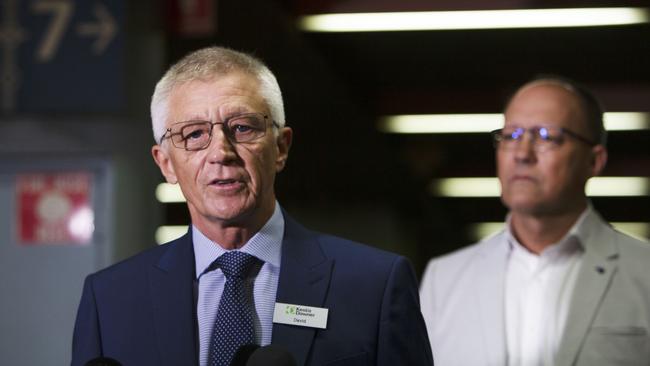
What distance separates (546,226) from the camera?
10.3 ft

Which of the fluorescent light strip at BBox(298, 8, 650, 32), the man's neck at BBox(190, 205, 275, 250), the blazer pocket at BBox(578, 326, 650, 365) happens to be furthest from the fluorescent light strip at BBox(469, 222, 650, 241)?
the man's neck at BBox(190, 205, 275, 250)

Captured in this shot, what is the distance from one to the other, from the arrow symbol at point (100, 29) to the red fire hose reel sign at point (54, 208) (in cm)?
65

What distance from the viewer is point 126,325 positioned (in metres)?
2.06

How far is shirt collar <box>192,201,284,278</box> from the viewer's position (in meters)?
2.09

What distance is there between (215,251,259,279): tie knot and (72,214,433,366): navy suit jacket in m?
0.06

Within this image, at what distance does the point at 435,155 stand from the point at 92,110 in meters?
6.51

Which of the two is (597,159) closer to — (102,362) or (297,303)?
(297,303)

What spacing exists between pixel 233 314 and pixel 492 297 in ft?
4.07

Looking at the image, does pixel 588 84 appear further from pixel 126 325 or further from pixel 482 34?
pixel 126 325

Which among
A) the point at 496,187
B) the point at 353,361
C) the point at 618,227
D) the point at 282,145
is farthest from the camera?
the point at 618,227

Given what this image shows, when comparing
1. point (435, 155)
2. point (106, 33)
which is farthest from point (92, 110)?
point (435, 155)

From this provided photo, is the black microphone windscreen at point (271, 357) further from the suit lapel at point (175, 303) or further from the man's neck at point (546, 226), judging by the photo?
the man's neck at point (546, 226)

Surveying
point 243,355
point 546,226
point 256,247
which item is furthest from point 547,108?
point 243,355

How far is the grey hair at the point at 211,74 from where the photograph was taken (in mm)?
2096
